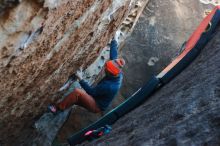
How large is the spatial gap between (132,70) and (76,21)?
13.7 feet

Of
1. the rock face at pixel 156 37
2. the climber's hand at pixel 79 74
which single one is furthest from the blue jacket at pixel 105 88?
the rock face at pixel 156 37

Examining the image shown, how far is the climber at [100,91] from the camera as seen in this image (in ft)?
17.3

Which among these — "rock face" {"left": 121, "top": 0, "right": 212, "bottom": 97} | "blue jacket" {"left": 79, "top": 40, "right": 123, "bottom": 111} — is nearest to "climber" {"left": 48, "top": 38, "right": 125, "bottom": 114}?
"blue jacket" {"left": 79, "top": 40, "right": 123, "bottom": 111}

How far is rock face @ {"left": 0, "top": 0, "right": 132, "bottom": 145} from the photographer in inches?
113

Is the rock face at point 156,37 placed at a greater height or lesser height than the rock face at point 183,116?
lesser

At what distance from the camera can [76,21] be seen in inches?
152

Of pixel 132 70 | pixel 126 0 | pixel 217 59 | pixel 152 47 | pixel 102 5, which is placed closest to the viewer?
pixel 217 59

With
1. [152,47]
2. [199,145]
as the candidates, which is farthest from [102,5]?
[152,47]

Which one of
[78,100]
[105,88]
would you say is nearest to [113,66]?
[105,88]

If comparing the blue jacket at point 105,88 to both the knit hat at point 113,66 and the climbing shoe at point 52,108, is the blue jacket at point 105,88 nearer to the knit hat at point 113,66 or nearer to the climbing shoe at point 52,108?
the knit hat at point 113,66

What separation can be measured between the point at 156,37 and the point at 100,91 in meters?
3.55

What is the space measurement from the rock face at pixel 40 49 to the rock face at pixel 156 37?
2.15 meters

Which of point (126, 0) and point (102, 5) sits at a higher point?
point (102, 5)

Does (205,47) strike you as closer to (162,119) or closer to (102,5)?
(102,5)
